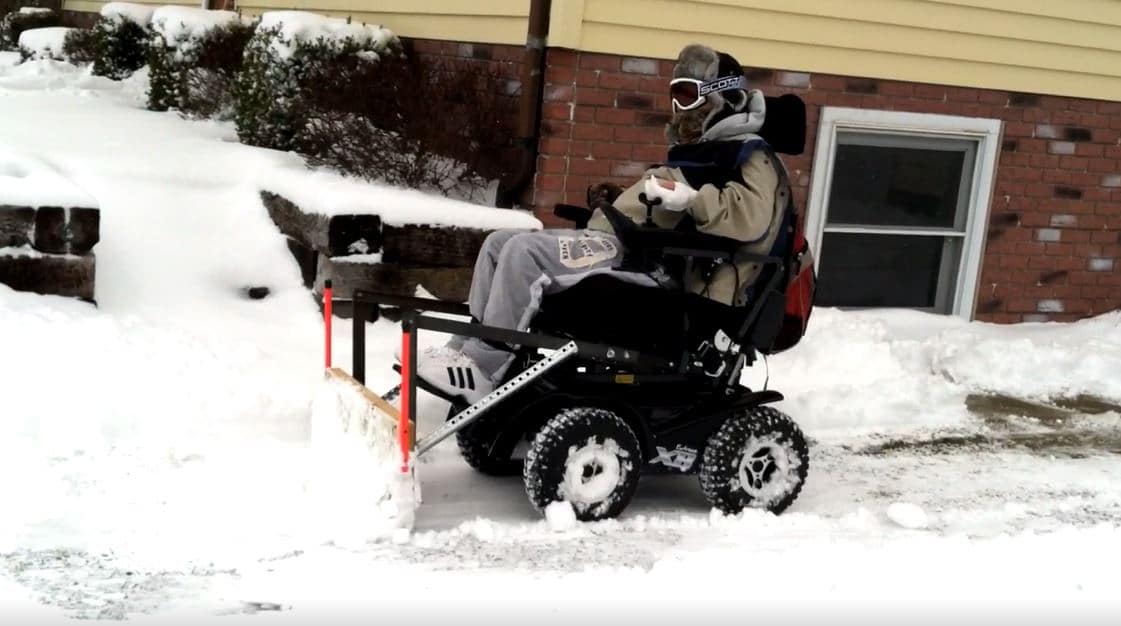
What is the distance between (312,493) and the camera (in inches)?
158

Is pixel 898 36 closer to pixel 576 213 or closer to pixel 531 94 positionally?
pixel 531 94

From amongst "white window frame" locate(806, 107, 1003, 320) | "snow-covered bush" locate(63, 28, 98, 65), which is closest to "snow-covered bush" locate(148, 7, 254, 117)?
"snow-covered bush" locate(63, 28, 98, 65)

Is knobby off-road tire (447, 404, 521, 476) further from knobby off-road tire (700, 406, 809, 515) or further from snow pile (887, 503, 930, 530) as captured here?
snow pile (887, 503, 930, 530)

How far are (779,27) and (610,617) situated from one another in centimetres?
471

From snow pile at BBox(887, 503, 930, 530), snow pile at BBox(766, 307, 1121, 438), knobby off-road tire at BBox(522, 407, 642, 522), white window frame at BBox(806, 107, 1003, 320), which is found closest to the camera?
knobby off-road tire at BBox(522, 407, 642, 522)

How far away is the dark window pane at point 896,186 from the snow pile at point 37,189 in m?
4.58

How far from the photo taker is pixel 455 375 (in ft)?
13.3

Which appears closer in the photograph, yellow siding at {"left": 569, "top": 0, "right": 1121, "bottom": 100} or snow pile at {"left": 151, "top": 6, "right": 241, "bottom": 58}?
yellow siding at {"left": 569, "top": 0, "right": 1121, "bottom": 100}

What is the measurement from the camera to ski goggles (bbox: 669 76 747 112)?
14.4ft

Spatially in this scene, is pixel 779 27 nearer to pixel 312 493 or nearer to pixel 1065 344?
pixel 1065 344

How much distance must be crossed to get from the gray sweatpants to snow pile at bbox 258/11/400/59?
3.50 metres

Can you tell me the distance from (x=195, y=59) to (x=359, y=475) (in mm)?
6261

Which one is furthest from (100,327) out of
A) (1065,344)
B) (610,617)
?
(1065,344)

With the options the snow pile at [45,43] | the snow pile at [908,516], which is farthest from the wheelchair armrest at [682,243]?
the snow pile at [45,43]
